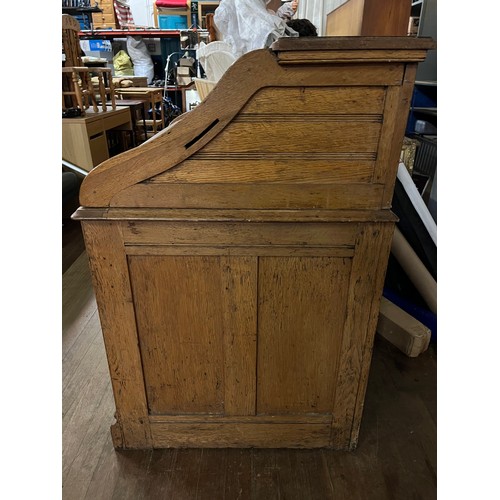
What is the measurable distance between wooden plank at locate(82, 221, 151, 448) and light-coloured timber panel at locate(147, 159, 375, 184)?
224 mm

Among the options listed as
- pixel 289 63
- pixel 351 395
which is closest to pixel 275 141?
pixel 289 63

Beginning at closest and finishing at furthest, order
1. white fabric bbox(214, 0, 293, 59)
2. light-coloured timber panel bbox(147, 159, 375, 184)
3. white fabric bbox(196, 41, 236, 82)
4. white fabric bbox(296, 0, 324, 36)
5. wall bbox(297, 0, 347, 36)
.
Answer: light-coloured timber panel bbox(147, 159, 375, 184), white fabric bbox(214, 0, 293, 59), white fabric bbox(196, 41, 236, 82), wall bbox(297, 0, 347, 36), white fabric bbox(296, 0, 324, 36)

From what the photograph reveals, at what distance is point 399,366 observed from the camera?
179cm

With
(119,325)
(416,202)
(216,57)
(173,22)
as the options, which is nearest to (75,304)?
(119,325)

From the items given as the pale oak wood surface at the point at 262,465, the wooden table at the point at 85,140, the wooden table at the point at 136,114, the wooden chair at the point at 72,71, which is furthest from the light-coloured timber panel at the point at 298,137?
the wooden table at the point at 136,114

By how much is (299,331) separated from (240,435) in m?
0.47

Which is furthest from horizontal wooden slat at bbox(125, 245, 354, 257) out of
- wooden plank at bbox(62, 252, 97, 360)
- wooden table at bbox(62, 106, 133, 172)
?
wooden table at bbox(62, 106, 133, 172)

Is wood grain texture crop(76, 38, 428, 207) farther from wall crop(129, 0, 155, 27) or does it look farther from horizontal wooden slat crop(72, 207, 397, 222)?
wall crop(129, 0, 155, 27)

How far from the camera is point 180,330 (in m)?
1.17

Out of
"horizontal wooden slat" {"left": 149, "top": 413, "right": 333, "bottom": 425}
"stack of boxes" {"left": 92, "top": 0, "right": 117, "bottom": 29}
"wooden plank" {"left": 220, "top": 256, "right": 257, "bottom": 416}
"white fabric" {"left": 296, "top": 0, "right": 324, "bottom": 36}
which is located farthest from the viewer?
"stack of boxes" {"left": 92, "top": 0, "right": 117, "bottom": 29}

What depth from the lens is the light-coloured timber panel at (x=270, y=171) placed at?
95cm

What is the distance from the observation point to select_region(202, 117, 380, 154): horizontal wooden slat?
3.02 feet

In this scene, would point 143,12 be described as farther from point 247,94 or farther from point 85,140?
point 247,94

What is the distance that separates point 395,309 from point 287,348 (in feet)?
3.18
